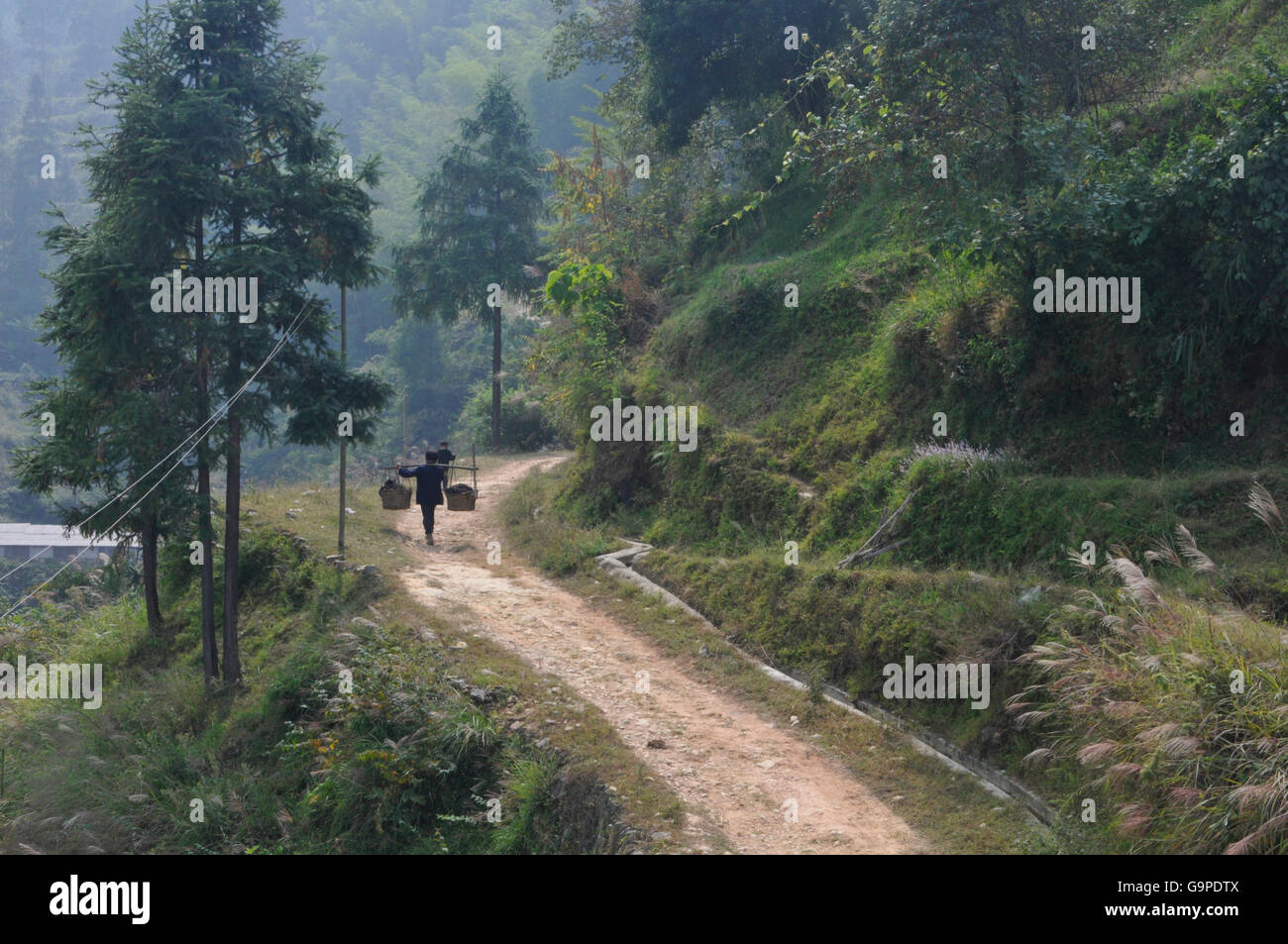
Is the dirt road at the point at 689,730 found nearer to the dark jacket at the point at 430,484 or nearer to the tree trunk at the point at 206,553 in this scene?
the dark jacket at the point at 430,484

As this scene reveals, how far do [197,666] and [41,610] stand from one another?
802cm

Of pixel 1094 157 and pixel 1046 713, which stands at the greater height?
pixel 1094 157

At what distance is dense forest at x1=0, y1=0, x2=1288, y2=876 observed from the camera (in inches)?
321

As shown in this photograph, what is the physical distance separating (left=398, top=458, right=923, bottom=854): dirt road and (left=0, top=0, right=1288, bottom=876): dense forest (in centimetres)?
13

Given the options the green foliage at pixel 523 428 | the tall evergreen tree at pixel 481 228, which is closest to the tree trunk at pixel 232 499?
the green foliage at pixel 523 428

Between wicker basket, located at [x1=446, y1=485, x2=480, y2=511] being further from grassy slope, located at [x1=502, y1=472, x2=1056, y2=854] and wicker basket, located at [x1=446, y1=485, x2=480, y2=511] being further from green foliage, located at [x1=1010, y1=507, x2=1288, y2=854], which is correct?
green foliage, located at [x1=1010, y1=507, x2=1288, y2=854]

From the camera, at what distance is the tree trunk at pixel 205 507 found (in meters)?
14.1

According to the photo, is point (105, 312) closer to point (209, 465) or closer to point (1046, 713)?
point (209, 465)

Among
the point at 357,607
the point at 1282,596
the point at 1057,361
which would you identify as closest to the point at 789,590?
the point at 1057,361

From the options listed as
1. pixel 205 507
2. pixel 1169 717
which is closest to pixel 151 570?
pixel 205 507

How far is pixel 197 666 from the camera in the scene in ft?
53.5

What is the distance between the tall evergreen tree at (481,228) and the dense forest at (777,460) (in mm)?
15140

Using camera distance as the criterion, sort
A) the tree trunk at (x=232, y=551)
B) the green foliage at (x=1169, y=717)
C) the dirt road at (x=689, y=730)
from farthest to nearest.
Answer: the tree trunk at (x=232, y=551), the dirt road at (x=689, y=730), the green foliage at (x=1169, y=717)

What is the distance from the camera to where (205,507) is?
14.1 meters
